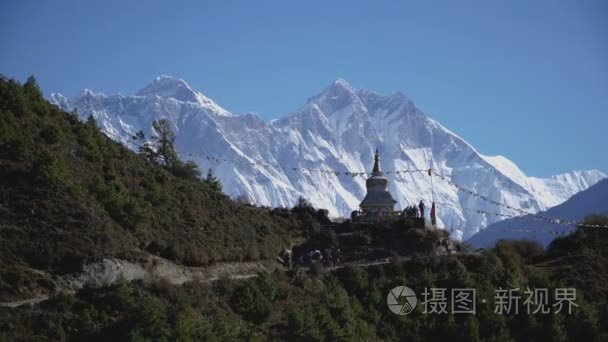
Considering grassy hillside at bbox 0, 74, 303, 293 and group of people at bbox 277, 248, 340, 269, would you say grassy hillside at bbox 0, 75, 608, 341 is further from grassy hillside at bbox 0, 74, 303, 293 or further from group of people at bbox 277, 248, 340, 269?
group of people at bbox 277, 248, 340, 269

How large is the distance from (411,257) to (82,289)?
21510 mm

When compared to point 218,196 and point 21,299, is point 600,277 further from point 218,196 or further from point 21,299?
point 21,299

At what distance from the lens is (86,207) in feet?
128

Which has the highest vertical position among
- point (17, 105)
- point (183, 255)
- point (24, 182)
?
point (17, 105)

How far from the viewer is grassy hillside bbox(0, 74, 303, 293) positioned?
35.7m

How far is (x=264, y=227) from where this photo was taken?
53.0 metres

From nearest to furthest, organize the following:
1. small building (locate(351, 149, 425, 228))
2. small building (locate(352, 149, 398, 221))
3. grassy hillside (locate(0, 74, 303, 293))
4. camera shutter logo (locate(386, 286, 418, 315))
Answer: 1. grassy hillside (locate(0, 74, 303, 293))
2. camera shutter logo (locate(386, 286, 418, 315))
3. small building (locate(351, 149, 425, 228))
4. small building (locate(352, 149, 398, 221))

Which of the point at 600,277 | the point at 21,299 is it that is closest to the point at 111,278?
the point at 21,299

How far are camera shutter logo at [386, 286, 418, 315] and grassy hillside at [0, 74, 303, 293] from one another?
7.55 m

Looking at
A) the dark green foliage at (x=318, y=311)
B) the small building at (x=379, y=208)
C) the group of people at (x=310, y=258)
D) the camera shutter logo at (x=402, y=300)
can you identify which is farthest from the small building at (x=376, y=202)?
the camera shutter logo at (x=402, y=300)

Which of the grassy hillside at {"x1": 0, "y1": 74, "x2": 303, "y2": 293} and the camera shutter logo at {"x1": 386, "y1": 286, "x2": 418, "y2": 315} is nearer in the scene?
the grassy hillside at {"x1": 0, "y1": 74, "x2": 303, "y2": 293}

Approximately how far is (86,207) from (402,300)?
54.9 feet

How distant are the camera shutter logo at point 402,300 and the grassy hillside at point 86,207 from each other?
7.55 meters

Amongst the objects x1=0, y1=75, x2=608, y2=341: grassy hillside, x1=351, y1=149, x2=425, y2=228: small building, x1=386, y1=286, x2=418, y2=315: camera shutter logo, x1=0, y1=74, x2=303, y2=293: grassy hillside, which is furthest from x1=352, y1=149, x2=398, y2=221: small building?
x1=386, y1=286, x2=418, y2=315: camera shutter logo
